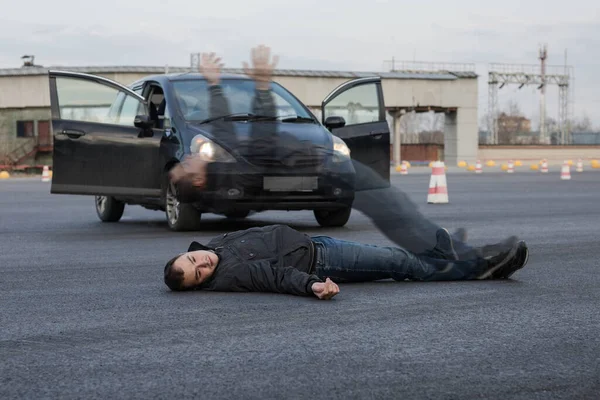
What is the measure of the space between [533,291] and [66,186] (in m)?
6.54

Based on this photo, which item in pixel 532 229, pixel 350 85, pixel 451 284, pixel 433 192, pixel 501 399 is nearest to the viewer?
pixel 501 399

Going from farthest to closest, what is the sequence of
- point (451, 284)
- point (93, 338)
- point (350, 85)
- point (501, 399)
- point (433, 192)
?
point (433, 192) < point (350, 85) < point (451, 284) < point (93, 338) < point (501, 399)

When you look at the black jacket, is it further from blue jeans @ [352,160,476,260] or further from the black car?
the black car

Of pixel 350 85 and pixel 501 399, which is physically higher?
pixel 350 85

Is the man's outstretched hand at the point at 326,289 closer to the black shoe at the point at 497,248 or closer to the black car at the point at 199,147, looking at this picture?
the black shoe at the point at 497,248

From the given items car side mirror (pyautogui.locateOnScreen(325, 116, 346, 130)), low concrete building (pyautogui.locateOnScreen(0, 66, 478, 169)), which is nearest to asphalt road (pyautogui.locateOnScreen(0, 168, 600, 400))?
car side mirror (pyautogui.locateOnScreen(325, 116, 346, 130))

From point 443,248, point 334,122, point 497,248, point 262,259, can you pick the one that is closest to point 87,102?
point 334,122

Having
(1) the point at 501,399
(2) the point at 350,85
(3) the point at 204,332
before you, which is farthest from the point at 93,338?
(2) the point at 350,85

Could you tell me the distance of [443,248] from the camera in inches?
254

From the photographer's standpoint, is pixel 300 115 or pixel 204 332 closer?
pixel 204 332

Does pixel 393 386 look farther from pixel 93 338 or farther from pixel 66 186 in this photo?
pixel 66 186

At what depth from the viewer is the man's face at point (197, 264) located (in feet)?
19.7

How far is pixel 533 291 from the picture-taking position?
6160 millimetres

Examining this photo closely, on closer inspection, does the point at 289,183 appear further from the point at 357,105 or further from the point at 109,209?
the point at 109,209
